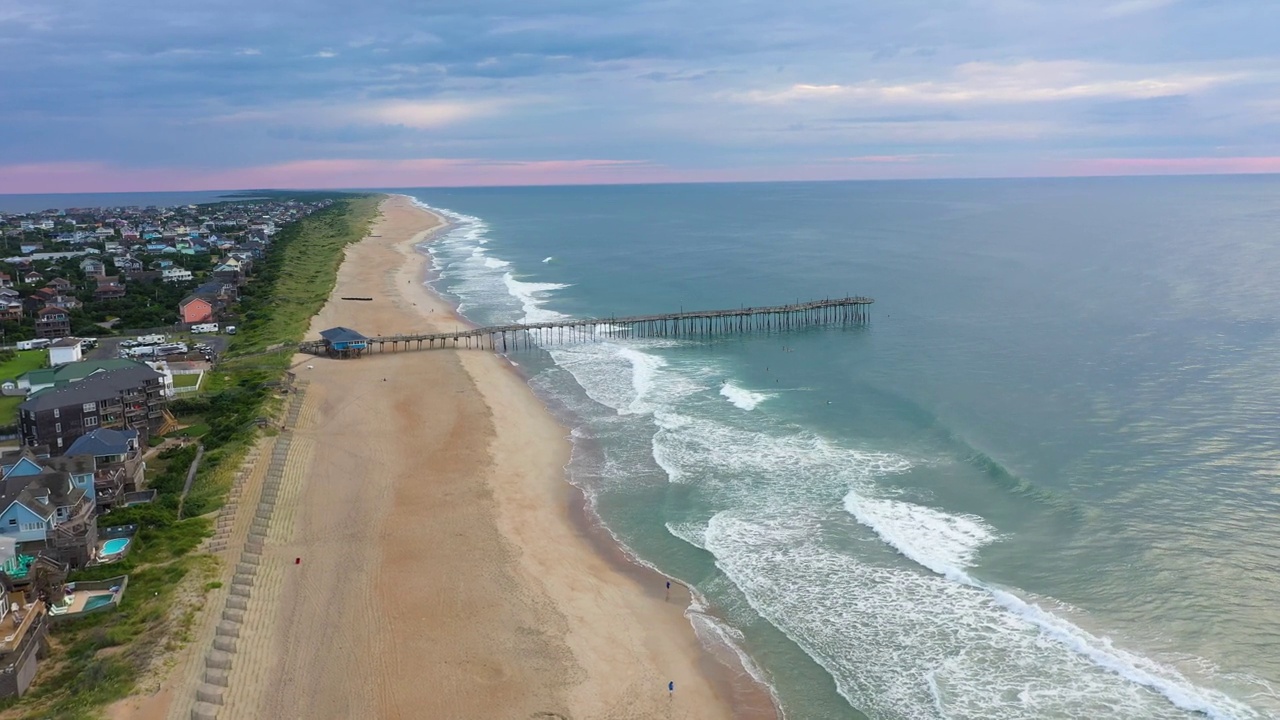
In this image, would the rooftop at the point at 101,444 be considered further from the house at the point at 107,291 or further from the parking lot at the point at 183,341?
the house at the point at 107,291

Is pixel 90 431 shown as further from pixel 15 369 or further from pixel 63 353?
pixel 15 369

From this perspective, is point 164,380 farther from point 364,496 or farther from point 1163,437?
point 1163,437

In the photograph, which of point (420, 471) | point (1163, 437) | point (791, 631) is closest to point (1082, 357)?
point (1163, 437)

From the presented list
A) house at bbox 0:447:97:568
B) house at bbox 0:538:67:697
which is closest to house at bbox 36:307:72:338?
house at bbox 0:447:97:568

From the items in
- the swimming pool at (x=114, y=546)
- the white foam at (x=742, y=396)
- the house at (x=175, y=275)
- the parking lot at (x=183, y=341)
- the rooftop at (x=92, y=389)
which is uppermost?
the house at (x=175, y=275)

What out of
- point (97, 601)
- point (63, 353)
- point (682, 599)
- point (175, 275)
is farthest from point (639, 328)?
point (175, 275)

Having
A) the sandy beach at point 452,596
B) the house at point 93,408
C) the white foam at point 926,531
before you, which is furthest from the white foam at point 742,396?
the house at point 93,408
